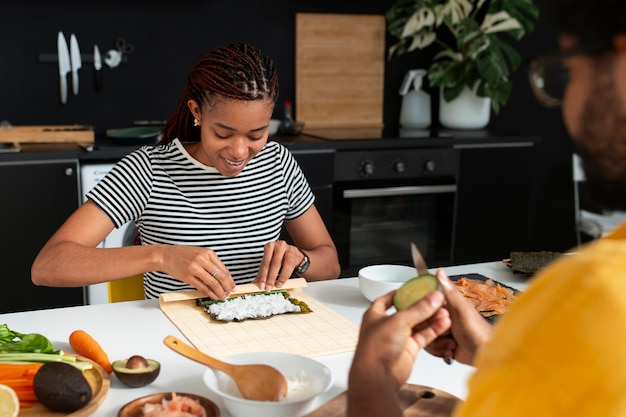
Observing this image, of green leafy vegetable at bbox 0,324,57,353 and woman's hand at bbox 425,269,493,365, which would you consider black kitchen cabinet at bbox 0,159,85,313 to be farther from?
woman's hand at bbox 425,269,493,365

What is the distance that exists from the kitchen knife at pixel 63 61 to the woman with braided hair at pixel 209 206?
1.62 m

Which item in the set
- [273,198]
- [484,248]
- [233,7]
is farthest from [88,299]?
[484,248]

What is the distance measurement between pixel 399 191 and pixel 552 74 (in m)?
2.77

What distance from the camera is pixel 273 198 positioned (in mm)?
2090

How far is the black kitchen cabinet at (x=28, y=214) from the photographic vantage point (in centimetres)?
300

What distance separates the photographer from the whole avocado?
111 centimetres

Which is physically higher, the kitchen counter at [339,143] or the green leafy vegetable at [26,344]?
the kitchen counter at [339,143]

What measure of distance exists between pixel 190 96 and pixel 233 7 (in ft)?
6.64

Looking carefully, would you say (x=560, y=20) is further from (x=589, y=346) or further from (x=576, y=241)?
(x=576, y=241)

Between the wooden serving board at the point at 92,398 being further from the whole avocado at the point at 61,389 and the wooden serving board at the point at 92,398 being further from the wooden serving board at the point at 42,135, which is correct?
the wooden serving board at the point at 42,135

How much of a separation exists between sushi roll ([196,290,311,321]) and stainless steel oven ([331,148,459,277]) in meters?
1.85

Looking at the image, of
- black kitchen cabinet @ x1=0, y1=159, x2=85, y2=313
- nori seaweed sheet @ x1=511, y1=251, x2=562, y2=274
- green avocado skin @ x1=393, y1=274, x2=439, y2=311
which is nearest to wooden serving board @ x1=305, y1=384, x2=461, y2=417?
green avocado skin @ x1=393, y1=274, x2=439, y2=311

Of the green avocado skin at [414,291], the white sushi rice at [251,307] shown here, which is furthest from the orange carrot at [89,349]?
the green avocado skin at [414,291]

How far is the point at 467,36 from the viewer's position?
12.4ft
